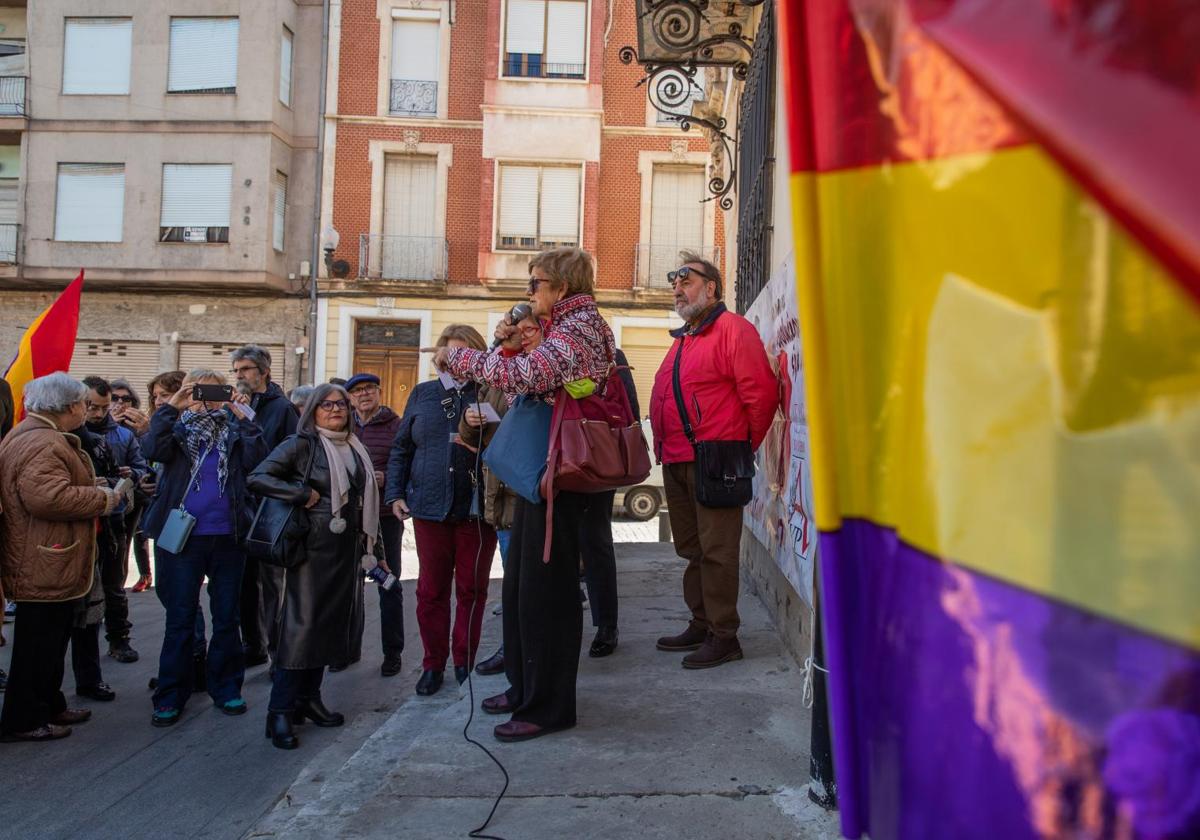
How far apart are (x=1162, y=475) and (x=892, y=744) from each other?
13.4 inches

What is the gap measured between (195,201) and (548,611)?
70.8ft

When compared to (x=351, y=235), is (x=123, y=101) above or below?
above

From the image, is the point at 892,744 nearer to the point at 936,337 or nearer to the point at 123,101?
the point at 936,337

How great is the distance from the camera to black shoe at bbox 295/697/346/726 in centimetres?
501

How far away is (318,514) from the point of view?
15.9 ft

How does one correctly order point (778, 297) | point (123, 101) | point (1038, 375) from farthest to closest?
point (123, 101) < point (778, 297) < point (1038, 375)

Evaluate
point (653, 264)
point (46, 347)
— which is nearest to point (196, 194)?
point (653, 264)

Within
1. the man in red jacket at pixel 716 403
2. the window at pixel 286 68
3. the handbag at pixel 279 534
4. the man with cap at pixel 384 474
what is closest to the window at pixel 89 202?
the window at pixel 286 68

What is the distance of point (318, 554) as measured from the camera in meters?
4.84

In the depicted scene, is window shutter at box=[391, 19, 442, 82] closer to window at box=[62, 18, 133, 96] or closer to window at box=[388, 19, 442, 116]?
window at box=[388, 19, 442, 116]

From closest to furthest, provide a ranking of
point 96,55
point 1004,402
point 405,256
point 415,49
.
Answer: point 1004,402 → point 96,55 → point 405,256 → point 415,49

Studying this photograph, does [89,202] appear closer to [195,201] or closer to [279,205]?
[195,201]

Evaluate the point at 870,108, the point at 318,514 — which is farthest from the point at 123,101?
the point at 870,108

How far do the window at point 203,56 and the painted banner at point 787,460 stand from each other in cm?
2042
